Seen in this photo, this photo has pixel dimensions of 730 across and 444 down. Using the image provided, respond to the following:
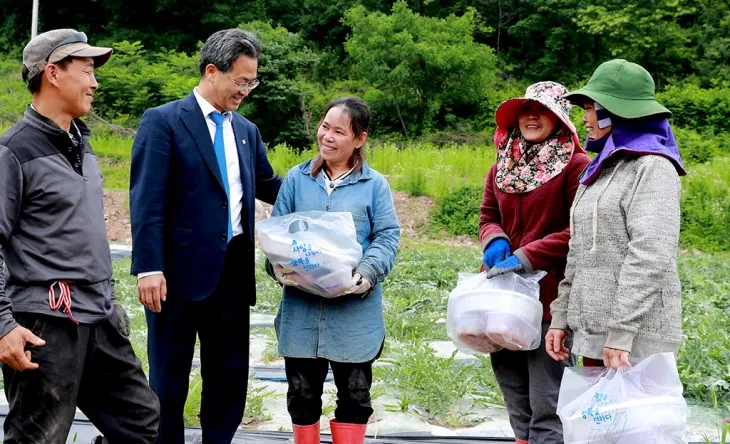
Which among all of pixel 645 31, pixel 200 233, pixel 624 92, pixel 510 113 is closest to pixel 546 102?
pixel 510 113

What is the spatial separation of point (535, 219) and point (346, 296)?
80 cm

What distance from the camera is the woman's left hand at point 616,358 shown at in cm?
253

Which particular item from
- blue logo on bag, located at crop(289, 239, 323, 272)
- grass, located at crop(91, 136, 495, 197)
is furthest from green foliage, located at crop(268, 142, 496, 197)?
blue logo on bag, located at crop(289, 239, 323, 272)

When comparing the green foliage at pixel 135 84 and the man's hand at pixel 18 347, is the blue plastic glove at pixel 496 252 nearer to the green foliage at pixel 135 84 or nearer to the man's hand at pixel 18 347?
the man's hand at pixel 18 347

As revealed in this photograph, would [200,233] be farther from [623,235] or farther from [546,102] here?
[623,235]

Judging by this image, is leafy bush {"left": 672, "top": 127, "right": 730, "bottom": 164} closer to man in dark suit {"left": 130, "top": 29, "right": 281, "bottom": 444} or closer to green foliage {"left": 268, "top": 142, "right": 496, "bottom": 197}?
green foliage {"left": 268, "top": 142, "right": 496, "bottom": 197}

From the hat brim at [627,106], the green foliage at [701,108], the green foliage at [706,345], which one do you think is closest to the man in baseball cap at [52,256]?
the hat brim at [627,106]

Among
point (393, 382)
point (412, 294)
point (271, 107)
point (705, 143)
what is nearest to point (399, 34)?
point (271, 107)

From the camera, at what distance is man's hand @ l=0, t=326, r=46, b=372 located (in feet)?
8.00

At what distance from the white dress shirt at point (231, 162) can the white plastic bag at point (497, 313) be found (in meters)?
0.94

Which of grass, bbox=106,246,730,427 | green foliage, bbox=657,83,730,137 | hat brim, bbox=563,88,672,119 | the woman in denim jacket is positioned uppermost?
hat brim, bbox=563,88,672,119

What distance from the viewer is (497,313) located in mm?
2916

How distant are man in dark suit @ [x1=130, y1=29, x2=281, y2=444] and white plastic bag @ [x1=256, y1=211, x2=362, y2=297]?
217 mm

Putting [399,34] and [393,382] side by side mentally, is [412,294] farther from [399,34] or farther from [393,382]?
[399,34]
